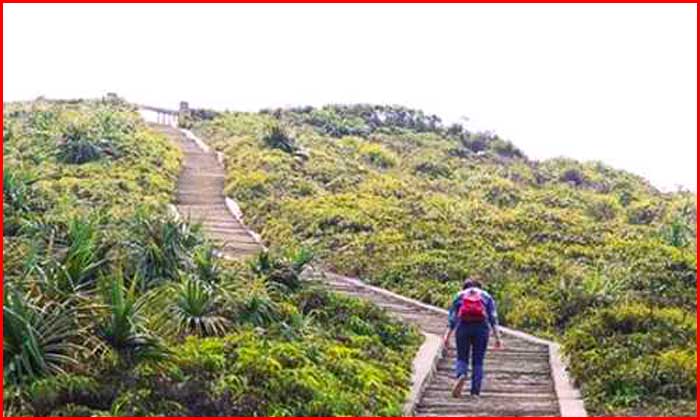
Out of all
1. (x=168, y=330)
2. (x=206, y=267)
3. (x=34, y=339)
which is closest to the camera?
(x=34, y=339)

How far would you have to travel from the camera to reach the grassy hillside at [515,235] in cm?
1348

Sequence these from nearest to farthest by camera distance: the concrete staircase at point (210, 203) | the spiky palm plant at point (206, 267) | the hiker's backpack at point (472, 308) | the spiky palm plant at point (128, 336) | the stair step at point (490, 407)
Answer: the spiky palm plant at point (128, 336), the stair step at point (490, 407), the hiker's backpack at point (472, 308), the spiky palm plant at point (206, 267), the concrete staircase at point (210, 203)

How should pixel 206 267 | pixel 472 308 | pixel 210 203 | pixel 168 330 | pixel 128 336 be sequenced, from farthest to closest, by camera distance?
pixel 210 203 < pixel 206 267 < pixel 472 308 < pixel 168 330 < pixel 128 336

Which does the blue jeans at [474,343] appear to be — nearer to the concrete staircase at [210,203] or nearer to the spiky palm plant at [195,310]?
the spiky palm plant at [195,310]

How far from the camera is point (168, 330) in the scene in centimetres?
1133

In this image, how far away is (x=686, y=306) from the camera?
1619 centimetres

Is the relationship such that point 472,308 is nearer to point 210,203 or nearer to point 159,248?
point 159,248

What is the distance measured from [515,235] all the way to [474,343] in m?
11.3

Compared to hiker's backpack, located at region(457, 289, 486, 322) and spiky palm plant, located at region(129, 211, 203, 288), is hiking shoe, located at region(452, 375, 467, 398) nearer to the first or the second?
hiker's backpack, located at region(457, 289, 486, 322)

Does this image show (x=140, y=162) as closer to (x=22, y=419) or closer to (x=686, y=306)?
(x=686, y=306)

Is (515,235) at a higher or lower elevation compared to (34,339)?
lower

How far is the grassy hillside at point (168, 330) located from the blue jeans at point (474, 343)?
0.76m

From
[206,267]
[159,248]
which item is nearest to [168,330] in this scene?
[206,267]

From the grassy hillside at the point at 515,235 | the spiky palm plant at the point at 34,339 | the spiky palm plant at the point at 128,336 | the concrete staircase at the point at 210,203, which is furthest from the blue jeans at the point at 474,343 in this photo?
the concrete staircase at the point at 210,203
